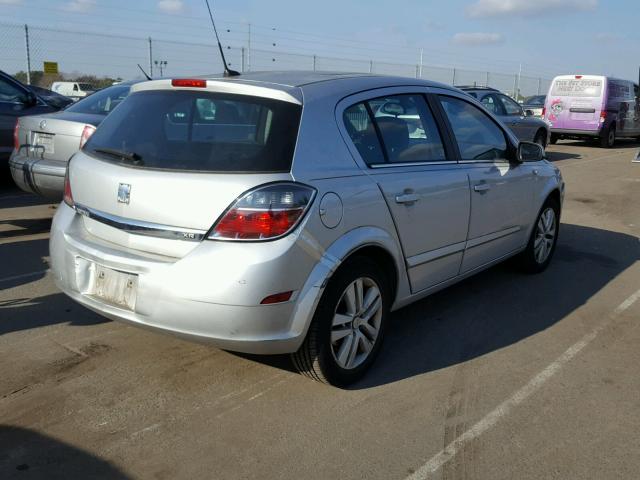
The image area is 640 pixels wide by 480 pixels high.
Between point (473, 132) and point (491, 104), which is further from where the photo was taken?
point (491, 104)

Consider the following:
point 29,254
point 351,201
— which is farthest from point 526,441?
point 29,254

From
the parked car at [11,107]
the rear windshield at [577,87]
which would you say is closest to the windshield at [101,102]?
the parked car at [11,107]

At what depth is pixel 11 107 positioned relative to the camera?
8633 millimetres

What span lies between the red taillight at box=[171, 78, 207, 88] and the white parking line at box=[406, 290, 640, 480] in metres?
2.21

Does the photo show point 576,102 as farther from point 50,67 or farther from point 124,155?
point 124,155

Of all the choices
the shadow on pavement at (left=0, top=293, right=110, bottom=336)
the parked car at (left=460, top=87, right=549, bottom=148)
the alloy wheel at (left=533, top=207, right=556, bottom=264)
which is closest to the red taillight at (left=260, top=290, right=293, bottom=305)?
the shadow on pavement at (left=0, top=293, right=110, bottom=336)

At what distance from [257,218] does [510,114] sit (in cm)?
1270

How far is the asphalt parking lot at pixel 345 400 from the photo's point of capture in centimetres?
280

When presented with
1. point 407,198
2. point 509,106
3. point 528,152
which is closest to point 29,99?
point 528,152

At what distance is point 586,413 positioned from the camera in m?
3.30

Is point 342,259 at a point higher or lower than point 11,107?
lower

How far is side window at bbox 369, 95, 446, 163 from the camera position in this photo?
373 cm

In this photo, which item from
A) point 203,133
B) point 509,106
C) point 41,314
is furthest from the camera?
point 509,106

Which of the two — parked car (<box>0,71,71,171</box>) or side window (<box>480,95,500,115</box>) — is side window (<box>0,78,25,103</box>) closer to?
parked car (<box>0,71,71,171</box>)
